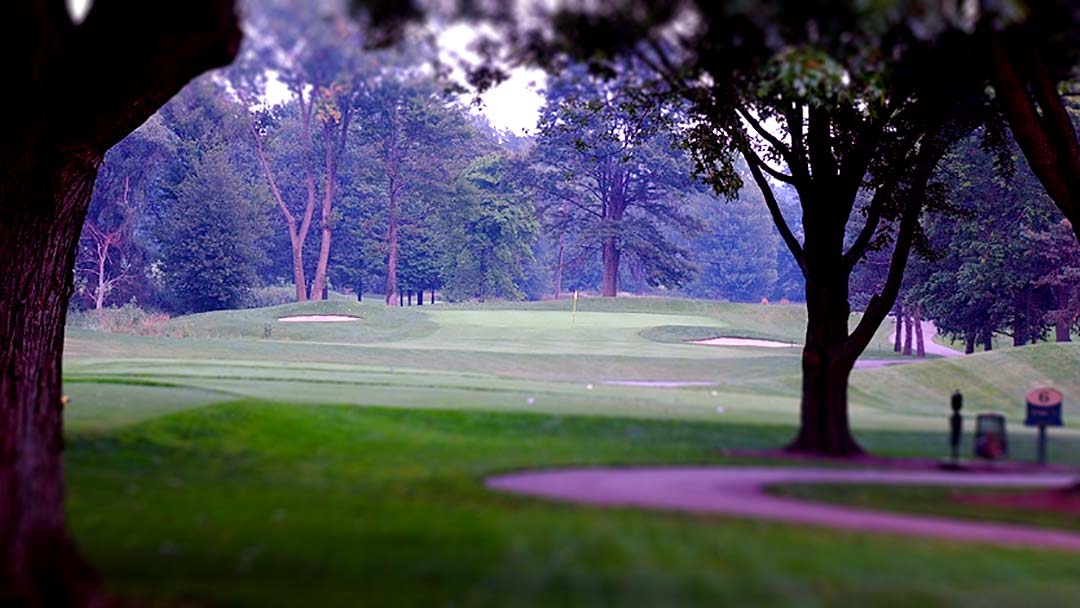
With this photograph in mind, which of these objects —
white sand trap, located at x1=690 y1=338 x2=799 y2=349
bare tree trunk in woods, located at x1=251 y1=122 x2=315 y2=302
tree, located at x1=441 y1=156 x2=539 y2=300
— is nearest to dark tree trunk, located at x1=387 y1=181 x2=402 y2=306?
tree, located at x1=441 y1=156 x2=539 y2=300

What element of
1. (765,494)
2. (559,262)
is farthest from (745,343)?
(765,494)

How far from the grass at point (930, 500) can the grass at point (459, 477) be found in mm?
2413

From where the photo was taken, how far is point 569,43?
15789mm

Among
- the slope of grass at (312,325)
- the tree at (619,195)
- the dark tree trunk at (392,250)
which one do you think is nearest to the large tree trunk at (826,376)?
the slope of grass at (312,325)

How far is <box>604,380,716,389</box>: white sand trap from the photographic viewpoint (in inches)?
1531

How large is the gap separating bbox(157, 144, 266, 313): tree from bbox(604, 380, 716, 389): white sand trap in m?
29.2

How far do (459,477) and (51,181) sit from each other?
6.19 metres

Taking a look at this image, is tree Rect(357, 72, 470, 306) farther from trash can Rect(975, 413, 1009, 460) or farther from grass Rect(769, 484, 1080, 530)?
grass Rect(769, 484, 1080, 530)

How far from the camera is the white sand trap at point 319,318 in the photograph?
57.4m

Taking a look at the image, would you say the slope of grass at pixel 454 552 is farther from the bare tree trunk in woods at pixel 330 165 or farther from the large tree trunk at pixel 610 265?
the large tree trunk at pixel 610 265

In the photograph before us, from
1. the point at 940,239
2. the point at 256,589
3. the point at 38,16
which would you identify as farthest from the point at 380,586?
the point at 940,239

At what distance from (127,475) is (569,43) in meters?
7.55

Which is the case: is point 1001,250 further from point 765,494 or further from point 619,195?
point 619,195

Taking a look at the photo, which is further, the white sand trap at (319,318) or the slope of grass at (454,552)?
the white sand trap at (319,318)
